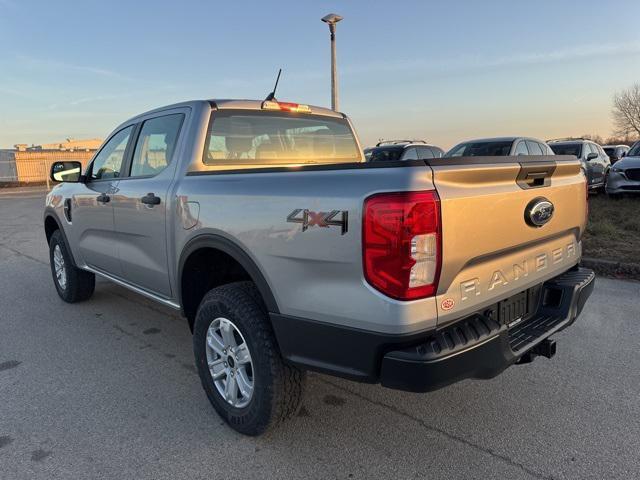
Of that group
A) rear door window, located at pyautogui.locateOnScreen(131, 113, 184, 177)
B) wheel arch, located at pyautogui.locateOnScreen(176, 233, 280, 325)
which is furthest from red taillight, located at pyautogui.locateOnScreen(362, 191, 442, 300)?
rear door window, located at pyautogui.locateOnScreen(131, 113, 184, 177)

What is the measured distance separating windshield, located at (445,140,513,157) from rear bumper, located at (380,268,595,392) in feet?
27.7

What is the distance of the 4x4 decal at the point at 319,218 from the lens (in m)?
2.06

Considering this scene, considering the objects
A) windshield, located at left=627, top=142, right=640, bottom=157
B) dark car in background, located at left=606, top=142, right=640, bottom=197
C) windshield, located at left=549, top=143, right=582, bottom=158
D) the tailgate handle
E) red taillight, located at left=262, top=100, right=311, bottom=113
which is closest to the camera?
the tailgate handle

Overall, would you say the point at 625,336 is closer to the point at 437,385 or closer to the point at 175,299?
the point at 437,385

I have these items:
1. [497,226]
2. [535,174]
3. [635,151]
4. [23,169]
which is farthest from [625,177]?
[23,169]

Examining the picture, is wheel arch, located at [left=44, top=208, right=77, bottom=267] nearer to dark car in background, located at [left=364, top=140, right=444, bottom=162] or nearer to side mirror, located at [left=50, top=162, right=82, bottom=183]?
side mirror, located at [left=50, top=162, right=82, bottom=183]

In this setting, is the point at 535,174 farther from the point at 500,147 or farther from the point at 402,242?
the point at 500,147

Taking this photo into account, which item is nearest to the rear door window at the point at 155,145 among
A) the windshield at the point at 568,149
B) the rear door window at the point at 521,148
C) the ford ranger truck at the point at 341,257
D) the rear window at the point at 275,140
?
the ford ranger truck at the point at 341,257

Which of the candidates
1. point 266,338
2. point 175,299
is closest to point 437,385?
point 266,338

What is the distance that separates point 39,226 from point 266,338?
39.1 ft

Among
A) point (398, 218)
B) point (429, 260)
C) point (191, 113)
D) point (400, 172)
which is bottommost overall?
point (429, 260)

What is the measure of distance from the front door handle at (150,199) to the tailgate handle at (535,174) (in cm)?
227

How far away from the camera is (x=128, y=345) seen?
163 inches

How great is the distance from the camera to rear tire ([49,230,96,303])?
5188 mm
